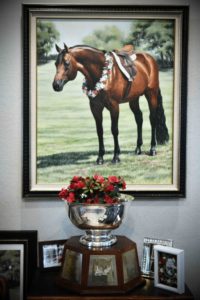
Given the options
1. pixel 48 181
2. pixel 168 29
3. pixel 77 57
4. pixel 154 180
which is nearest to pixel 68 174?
pixel 48 181

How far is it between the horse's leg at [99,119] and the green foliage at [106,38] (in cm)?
31

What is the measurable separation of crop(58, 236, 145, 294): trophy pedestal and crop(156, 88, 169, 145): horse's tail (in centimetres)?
67

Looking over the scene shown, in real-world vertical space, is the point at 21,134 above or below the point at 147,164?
above

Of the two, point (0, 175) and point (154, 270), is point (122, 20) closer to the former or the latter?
point (0, 175)

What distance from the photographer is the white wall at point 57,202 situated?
209cm

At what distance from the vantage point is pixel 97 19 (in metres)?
2.08

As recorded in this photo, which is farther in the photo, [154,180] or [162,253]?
[154,180]

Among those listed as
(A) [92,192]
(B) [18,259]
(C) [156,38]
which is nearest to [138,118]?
(C) [156,38]

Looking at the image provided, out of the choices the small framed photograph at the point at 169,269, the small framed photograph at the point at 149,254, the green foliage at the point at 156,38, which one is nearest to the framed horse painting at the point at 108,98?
the green foliage at the point at 156,38

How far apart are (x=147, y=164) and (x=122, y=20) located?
2.69 ft

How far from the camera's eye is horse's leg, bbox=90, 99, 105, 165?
2.12 metres

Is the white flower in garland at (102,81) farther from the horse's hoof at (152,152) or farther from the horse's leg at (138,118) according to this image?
the horse's hoof at (152,152)

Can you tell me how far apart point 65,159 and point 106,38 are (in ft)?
2.35

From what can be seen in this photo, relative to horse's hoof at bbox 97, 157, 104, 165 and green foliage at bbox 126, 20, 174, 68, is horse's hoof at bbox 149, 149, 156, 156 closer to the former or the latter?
horse's hoof at bbox 97, 157, 104, 165
